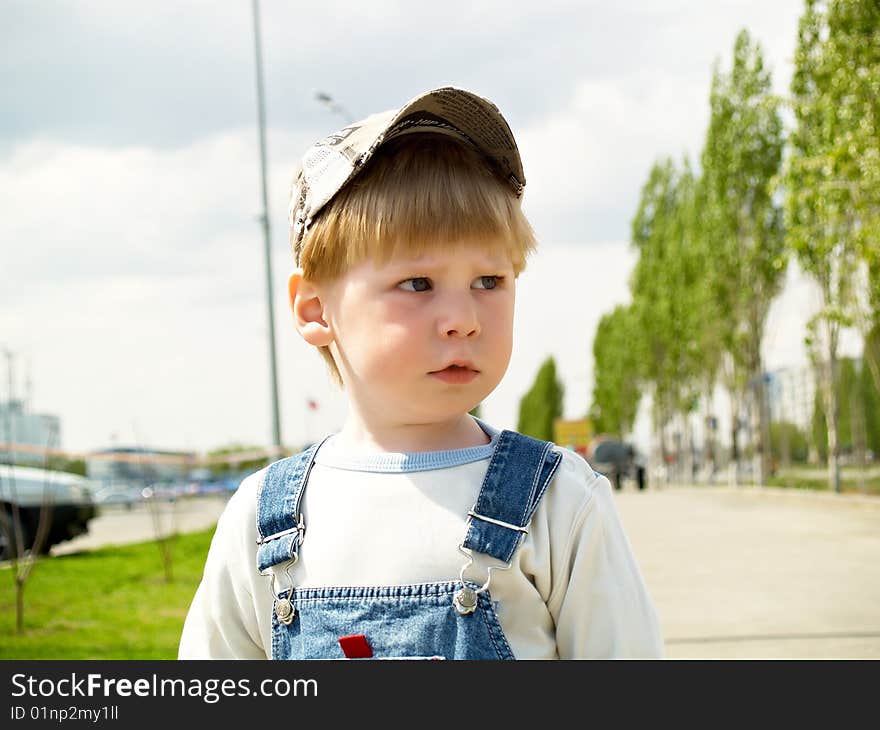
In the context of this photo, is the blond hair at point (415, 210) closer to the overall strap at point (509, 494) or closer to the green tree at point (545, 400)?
the overall strap at point (509, 494)

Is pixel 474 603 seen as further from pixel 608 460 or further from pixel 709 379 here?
pixel 709 379

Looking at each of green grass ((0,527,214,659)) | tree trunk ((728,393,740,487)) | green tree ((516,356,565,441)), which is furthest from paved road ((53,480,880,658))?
green tree ((516,356,565,441))

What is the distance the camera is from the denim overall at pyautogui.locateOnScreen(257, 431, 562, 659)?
158 centimetres

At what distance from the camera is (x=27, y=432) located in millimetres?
13000

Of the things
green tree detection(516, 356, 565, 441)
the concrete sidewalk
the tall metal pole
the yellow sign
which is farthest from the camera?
green tree detection(516, 356, 565, 441)

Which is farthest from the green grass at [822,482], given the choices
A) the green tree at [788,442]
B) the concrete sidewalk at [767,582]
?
the concrete sidewalk at [767,582]

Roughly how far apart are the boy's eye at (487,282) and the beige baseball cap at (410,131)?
7.4 inches

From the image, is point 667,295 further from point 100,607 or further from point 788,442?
point 100,607

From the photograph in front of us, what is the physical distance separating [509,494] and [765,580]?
308 inches

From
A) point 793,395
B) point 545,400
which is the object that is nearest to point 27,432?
point 793,395

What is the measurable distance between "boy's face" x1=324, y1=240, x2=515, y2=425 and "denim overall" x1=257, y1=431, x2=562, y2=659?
131 millimetres

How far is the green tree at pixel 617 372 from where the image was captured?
46.4 m

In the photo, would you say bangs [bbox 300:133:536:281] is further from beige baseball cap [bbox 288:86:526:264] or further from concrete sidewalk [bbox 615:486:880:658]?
concrete sidewalk [bbox 615:486:880:658]
